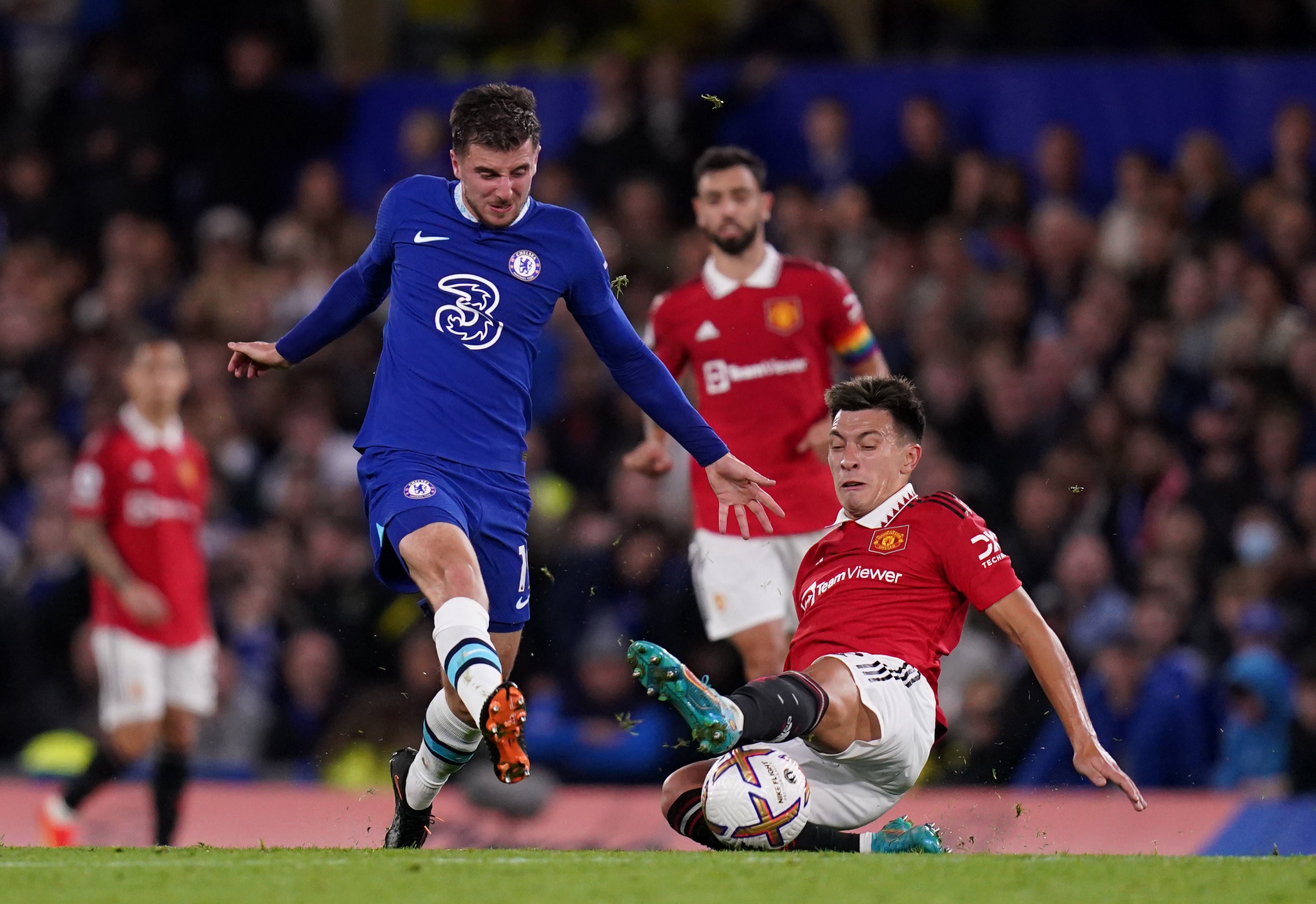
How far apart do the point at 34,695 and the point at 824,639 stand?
23.1 ft

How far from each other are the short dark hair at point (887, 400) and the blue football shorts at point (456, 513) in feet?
3.46

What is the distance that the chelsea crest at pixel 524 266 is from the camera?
5680mm

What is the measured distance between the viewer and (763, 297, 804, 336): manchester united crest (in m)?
7.17

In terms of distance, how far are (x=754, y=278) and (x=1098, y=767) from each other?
107 inches

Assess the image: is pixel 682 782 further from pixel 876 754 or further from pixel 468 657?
pixel 468 657

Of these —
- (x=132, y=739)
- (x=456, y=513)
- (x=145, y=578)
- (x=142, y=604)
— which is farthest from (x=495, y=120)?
(x=132, y=739)

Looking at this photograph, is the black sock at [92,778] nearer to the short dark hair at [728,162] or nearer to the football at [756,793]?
the short dark hair at [728,162]

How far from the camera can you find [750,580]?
7.12 m

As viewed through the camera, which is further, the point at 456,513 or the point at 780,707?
the point at 456,513

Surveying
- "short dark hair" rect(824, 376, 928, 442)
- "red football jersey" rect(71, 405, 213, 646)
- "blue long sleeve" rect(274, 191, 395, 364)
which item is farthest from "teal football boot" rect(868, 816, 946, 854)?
"red football jersey" rect(71, 405, 213, 646)

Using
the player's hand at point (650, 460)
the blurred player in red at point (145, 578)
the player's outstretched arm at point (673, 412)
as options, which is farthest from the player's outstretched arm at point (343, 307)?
the blurred player in red at point (145, 578)

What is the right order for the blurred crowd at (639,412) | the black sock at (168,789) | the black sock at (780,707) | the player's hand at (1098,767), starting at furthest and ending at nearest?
the blurred crowd at (639,412) → the black sock at (168,789) → the player's hand at (1098,767) → the black sock at (780,707)

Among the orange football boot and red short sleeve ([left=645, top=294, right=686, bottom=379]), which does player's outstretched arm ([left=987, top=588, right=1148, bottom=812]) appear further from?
red short sleeve ([left=645, top=294, right=686, bottom=379])

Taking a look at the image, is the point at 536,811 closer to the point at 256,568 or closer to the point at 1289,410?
the point at 256,568
